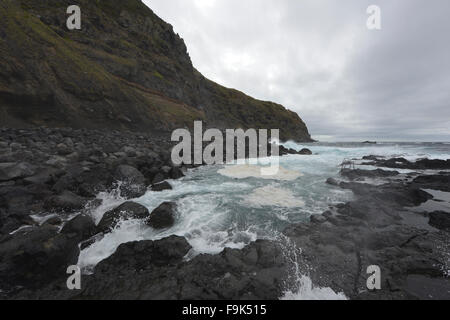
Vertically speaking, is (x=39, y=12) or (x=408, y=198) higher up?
(x=39, y=12)

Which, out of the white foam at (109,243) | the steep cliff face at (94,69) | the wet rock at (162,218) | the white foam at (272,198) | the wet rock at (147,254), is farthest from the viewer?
the steep cliff face at (94,69)

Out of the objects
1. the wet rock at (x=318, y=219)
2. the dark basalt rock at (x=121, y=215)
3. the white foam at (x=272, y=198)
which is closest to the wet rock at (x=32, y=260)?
the dark basalt rock at (x=121, y=215)

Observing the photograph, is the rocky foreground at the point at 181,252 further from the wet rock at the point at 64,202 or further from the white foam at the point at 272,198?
the white foam at the point at 272,198

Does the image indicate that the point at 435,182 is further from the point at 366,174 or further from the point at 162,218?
the point at 162,218

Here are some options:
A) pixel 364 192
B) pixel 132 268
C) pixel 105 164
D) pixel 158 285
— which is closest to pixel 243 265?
pixel 158 285

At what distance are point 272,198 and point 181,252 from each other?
17.7 feet

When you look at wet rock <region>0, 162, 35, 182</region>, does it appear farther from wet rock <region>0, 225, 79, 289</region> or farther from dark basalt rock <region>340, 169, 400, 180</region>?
dark basalt rock <region>340, 169, 400, 180</region>

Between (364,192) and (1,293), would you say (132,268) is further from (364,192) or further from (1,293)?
(364,192)

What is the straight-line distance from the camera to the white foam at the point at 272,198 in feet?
25.8

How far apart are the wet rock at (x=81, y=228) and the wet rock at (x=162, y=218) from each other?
55.8 inches

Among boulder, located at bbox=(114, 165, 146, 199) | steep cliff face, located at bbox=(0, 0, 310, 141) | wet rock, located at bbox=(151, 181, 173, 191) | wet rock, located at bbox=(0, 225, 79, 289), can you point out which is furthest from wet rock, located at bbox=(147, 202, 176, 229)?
steep cliff face, located at bbox=(0, 0, 310, 141)

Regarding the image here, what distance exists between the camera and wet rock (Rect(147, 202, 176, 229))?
5.60 meters
